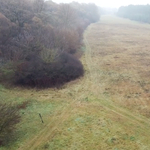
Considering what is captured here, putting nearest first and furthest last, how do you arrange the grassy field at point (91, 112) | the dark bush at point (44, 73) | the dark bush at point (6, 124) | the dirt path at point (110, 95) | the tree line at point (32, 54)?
the dark bush at point (6, 124), the grassy field at point (91, 112), the dirt path at point (110, 95), the dark bush at point (44, 73), the tree line at point (32, 54)

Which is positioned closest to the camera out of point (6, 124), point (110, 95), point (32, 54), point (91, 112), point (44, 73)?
point (6, 124)

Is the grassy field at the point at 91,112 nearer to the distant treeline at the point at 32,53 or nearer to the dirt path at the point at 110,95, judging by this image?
the dirt path at the point at 110,95

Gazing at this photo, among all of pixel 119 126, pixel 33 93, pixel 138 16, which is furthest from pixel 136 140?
pixel 138 16

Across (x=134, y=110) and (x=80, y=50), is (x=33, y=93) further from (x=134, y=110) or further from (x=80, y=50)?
(x=80, y=50)

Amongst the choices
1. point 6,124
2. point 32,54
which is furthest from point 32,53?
point 6,124

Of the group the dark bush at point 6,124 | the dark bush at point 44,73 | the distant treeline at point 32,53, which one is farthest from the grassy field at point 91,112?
the distant treeline at point 32,53

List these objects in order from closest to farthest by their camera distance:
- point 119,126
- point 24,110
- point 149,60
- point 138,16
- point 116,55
A: 1. point 119,126
2. point 24,110
3. point 149,60
4. point 116,55
5. point 138,16

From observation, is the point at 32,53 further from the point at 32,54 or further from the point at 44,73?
the point at 44,73
